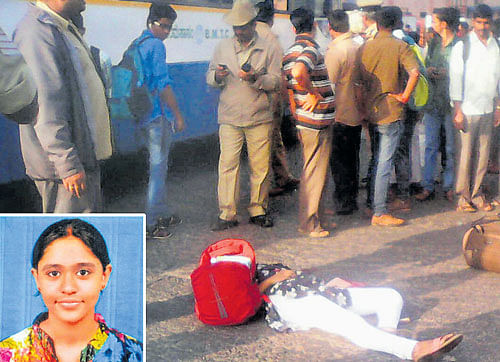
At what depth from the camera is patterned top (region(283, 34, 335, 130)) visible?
5113 mm

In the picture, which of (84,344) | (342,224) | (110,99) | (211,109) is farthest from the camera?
(342,224)

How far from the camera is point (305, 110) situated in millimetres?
5281

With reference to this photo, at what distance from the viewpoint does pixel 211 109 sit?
5.29m

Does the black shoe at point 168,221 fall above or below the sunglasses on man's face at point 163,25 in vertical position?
below

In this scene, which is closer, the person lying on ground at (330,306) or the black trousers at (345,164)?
the person lying on ground at (330,306)

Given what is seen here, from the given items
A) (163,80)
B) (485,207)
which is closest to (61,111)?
(163,80)

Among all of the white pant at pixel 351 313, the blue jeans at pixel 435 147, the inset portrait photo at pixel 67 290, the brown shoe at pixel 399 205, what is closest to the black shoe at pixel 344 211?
the brown shoe at pixel 399 205

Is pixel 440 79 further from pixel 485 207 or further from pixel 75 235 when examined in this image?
pixel 75 235

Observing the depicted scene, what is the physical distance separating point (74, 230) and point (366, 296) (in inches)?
73.4

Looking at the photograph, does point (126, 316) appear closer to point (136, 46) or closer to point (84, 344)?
point (84, 344)

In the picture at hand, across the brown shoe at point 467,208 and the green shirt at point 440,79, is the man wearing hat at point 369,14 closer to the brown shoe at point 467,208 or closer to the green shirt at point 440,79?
the green shirt at point 440,79

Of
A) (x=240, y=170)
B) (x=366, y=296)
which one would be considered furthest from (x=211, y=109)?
(x=366, y=296)

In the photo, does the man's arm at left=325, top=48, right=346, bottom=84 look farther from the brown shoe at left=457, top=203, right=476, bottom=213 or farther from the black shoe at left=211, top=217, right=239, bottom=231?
the brown shoe at left=457, top=203, right=476, bottom=213

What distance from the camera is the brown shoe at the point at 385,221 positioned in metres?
5.83
